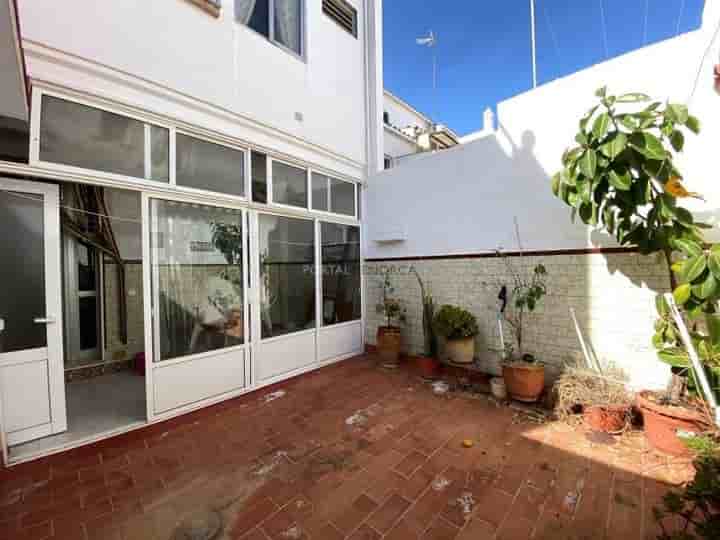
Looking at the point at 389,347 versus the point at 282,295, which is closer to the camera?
the point at 282,295

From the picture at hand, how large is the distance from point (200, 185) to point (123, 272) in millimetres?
2466

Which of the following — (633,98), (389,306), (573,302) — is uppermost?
(633,98)

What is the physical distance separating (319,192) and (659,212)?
3751mm

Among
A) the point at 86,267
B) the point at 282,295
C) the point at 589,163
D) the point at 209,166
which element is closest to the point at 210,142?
the point at 209,166

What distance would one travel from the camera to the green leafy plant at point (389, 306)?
15.2ft

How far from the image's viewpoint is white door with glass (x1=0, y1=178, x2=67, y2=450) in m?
2.38

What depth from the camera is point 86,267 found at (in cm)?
427

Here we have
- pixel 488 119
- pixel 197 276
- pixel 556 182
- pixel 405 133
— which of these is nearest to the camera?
pixel 556 182

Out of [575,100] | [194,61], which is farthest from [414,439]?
[194,61]

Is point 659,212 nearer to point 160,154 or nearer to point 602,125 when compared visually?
point 602,125

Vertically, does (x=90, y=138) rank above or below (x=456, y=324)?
above

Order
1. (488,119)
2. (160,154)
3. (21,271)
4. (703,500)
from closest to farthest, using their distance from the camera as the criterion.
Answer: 1. (703,500)
2. (21,271)
3. (160,154)
4. (488,119)

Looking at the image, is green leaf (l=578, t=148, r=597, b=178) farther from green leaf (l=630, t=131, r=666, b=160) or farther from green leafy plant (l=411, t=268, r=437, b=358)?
green leafy plant (l=411, t=268, r=437, b=358)

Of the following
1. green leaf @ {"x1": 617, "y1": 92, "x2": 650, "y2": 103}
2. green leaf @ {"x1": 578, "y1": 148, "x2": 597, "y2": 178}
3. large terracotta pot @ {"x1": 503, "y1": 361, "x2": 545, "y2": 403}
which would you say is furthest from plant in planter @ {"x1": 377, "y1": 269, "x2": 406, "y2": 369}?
green leaf @ {"x1": 617, "y1": 92, "x2": 650, "y2": 103}
